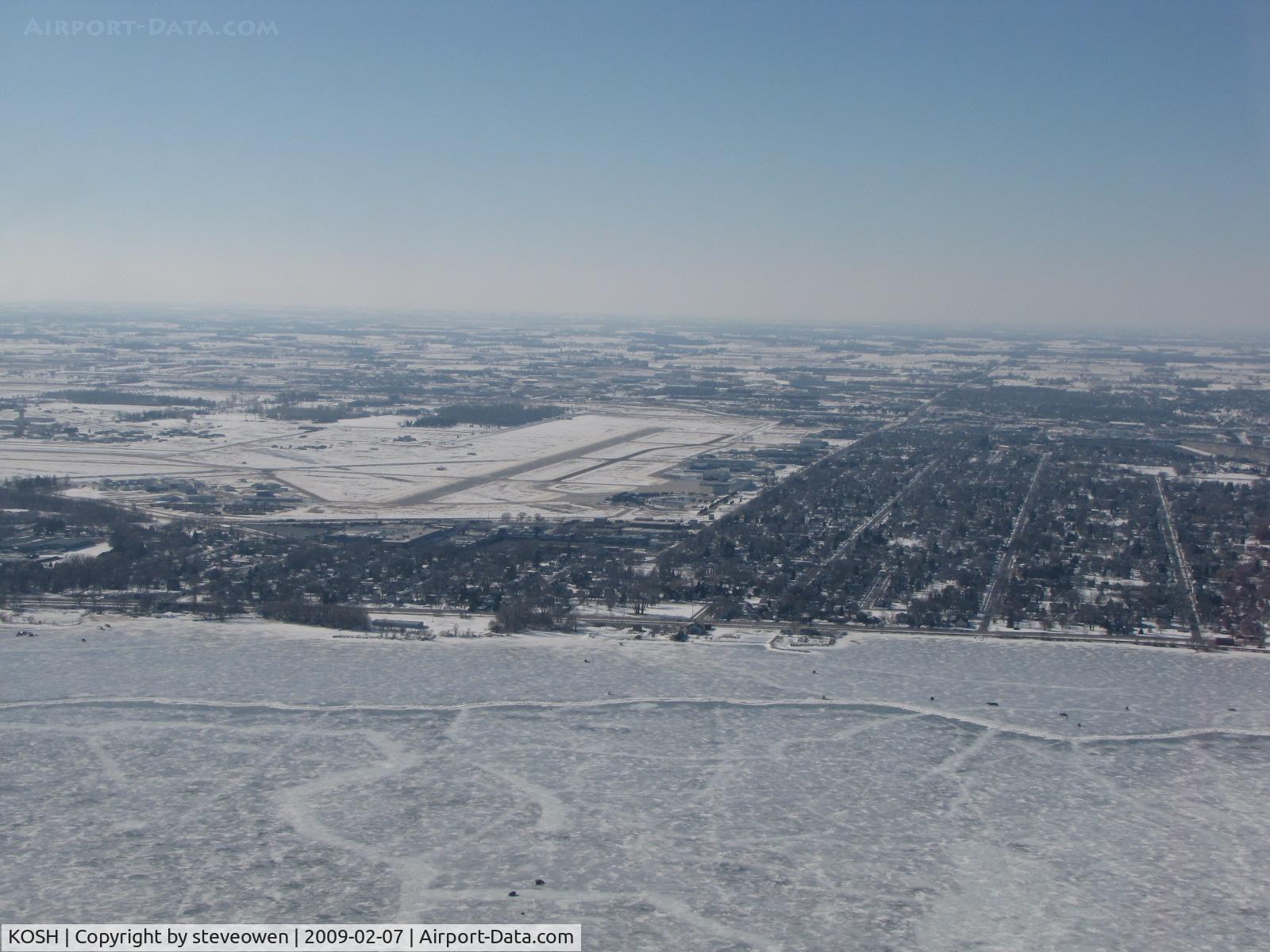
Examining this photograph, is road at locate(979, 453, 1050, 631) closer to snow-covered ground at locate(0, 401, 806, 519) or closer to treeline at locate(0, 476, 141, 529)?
snow-covered ground at locate(0, 401, 806, 519)

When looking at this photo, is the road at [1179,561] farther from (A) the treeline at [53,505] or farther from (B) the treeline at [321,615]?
(A) the treeline at [53,505]

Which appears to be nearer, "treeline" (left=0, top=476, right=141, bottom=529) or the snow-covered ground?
"treeline" (left=0, top=476, right=141, bottom=529)

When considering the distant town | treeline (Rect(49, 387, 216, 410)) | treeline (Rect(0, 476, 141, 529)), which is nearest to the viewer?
the distant town

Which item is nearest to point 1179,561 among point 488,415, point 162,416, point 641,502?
point 641,502

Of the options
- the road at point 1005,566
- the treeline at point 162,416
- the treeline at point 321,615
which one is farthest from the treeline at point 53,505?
the road at point 1005,566

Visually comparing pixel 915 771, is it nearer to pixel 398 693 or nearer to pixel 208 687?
pixel 398 693

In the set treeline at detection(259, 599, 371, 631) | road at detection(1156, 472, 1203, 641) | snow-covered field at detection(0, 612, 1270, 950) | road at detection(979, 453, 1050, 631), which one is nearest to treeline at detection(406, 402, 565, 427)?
road at detection(979, 453, 1050, 631)
